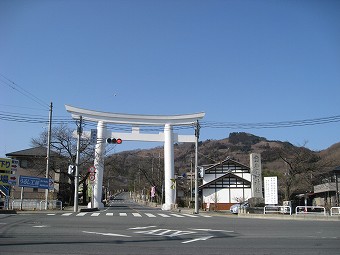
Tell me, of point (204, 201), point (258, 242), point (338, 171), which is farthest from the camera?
point (204, 201)

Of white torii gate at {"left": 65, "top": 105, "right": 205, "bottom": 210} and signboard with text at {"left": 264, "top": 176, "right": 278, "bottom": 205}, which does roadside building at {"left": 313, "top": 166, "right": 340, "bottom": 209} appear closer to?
signboard with text at {"left": 264, "top": 176, "right": 278, "bottom": 205}

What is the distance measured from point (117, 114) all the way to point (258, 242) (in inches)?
1194

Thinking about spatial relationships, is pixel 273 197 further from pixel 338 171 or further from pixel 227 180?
pixel 227 180

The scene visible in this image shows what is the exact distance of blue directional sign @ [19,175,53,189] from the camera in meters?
29.4

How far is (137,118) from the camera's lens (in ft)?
133

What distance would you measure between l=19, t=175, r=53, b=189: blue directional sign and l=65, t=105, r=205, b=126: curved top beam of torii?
9.11m

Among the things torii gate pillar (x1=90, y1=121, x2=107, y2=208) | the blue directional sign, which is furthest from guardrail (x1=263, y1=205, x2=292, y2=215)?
torii gate pillar (x1=90, y1=121, x2=107, y2=208)

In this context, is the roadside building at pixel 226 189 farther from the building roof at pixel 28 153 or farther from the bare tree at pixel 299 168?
the building roof at pixel 28 153

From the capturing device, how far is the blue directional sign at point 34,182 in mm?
29438

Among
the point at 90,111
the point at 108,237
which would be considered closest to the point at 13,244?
the point at 108,237

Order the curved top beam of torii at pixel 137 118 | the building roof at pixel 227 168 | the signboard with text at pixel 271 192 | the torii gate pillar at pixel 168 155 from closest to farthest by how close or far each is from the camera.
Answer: the signboard with text at pixel 271 192, the curved top beam of torii at pixel 137 118, the torii gate pillar at pixel 168 155, the building roof at pixel 227 168

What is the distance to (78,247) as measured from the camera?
9.80 metres

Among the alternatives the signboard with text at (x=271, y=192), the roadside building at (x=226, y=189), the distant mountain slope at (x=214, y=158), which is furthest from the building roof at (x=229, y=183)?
the signboard with text at (x=271, y=192)

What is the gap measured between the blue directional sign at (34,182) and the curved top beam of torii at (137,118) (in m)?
9.11
